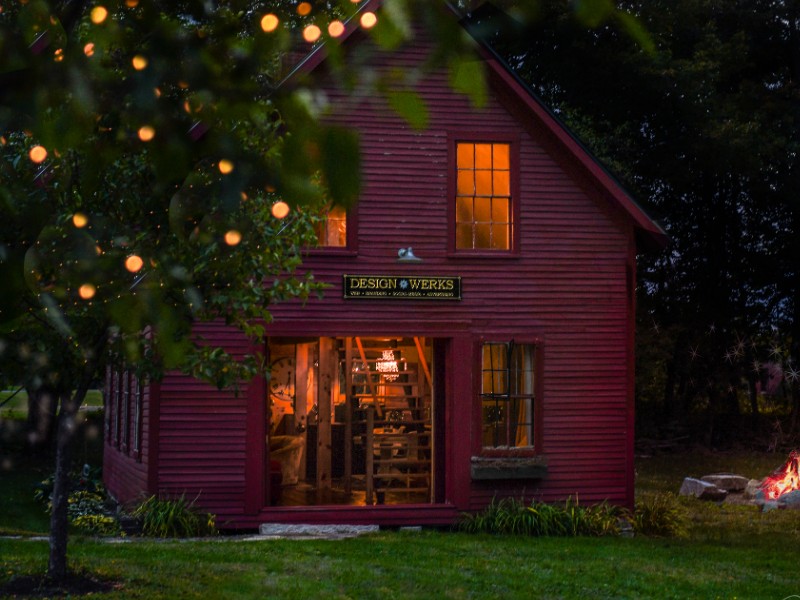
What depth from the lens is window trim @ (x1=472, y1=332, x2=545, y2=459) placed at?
1594 cm

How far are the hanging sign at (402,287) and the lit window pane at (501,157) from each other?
169 centimetres

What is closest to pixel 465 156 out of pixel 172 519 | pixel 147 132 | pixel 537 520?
pixel 537 520

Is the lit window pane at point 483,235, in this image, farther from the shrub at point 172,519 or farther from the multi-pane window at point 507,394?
the shrub at point 172,519

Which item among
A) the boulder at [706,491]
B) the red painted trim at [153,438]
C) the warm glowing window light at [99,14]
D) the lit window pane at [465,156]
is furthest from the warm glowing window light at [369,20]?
the boulder at [706,491]

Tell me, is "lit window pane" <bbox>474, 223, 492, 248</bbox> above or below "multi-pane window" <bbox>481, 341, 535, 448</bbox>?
above

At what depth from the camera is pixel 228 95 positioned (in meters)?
2.54

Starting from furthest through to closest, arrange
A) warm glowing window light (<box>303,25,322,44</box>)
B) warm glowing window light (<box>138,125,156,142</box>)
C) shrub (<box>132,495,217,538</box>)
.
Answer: shrub (<box>132,495,217,538</box>), warm glowing window light (<box>303,25,322,44</box>), warm glowing window light (<box>138,125,156,142</box>)

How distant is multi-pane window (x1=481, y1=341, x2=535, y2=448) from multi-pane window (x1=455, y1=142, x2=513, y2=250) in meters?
1.49

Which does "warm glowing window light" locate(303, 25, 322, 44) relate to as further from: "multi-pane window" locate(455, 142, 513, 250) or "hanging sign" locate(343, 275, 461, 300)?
"multi-pane window" locate(455, 142, 513, 250)

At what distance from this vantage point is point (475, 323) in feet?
52.9

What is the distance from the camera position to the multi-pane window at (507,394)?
633 inches

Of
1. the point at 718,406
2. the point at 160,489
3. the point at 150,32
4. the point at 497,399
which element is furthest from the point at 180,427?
the point at 718,406

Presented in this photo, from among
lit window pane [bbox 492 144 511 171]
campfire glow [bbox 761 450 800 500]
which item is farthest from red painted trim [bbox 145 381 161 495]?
campfire glow [bbox 761 450 800 500]

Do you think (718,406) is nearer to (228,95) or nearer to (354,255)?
(354,255)
